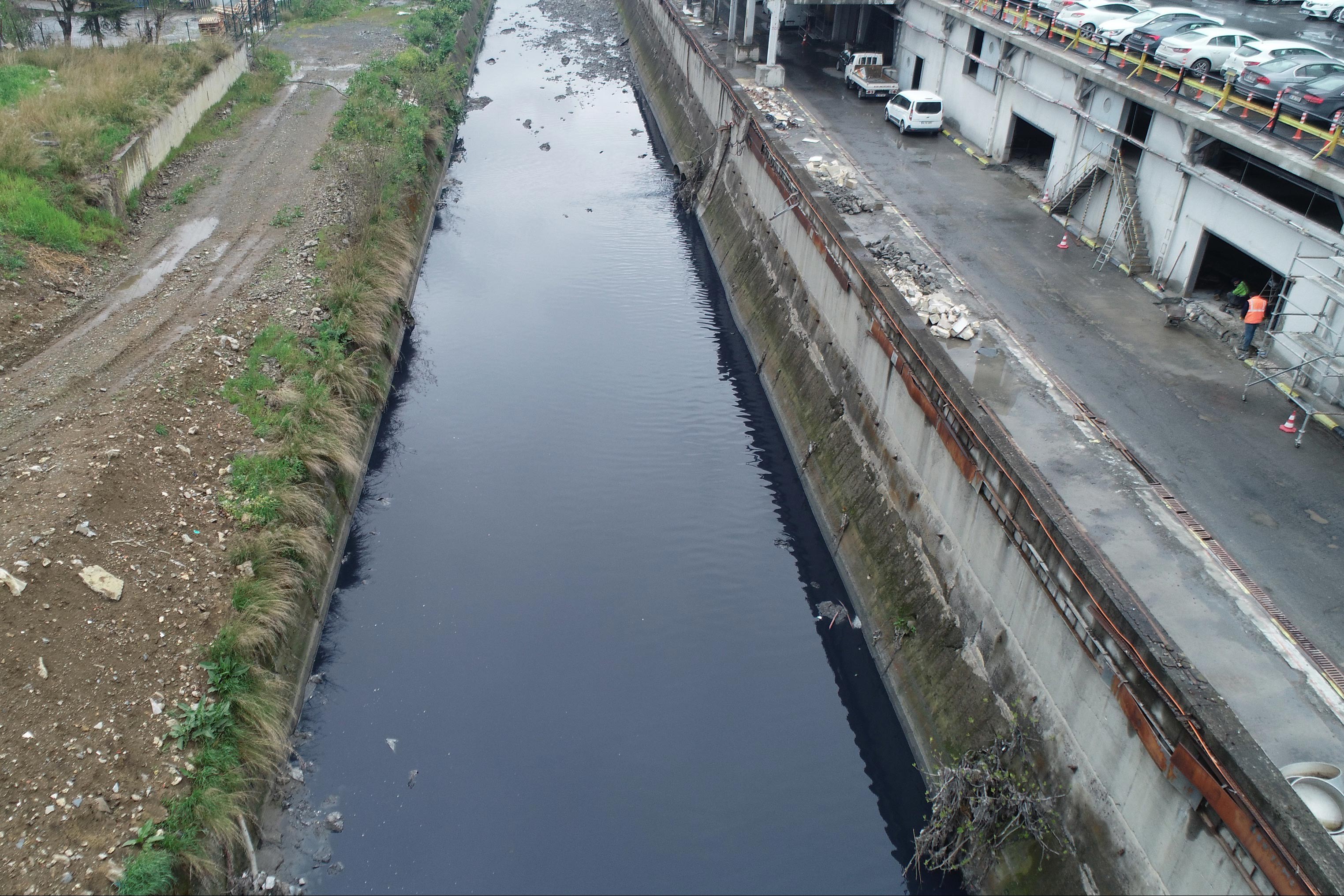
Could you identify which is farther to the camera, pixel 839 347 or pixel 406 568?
pixel 839 347

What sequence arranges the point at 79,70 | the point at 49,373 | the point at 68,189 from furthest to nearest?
the point at 79,70
the point at 68,189
the point at 49,373

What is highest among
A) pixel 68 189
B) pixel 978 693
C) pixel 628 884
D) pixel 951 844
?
pixel 68 189

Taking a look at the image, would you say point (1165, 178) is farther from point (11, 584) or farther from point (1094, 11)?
point (11, 584)

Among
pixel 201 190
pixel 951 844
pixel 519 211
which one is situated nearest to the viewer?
pixel 951 844

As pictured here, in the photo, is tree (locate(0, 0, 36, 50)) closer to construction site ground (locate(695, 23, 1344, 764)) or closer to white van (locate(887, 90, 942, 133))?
construction site ground (locate(695, 23, 1344, 764))

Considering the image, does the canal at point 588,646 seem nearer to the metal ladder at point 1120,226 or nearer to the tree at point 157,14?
the metal ladder at point 1120,226

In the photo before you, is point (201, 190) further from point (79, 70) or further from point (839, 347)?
point (839, 347)

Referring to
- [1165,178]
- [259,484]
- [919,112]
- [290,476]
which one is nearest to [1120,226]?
[1165,178]

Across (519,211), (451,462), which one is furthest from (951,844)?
(519,211)
